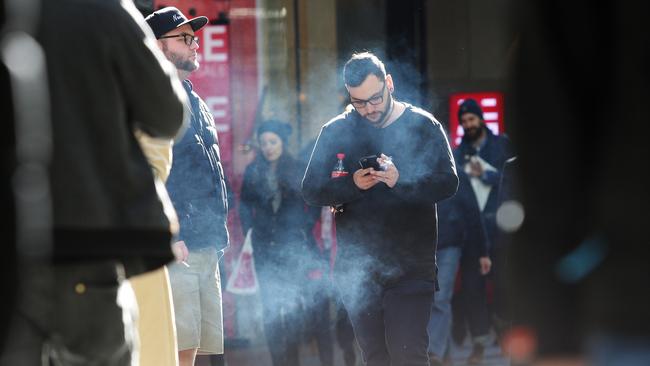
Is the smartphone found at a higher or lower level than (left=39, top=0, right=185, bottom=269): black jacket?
lower

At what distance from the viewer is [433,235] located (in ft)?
19.8

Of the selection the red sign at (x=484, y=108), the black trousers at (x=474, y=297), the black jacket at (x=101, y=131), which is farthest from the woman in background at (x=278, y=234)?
the black jacket at (x=101, y=131)

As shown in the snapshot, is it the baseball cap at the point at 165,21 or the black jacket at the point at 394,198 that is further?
the baseball cap at the point at 165,21

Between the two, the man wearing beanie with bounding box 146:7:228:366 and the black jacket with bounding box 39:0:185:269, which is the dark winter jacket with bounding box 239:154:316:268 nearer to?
the man wearing beanie with bounding box 146:7:228:366

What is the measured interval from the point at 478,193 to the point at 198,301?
156 inches

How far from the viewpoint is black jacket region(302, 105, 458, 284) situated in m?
5.96

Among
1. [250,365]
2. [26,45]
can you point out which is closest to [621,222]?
[26,45]

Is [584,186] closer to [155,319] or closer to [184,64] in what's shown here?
[155,319]

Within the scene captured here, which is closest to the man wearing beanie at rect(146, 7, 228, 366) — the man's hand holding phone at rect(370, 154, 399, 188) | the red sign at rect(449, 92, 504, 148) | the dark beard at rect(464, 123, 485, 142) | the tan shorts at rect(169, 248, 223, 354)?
the tan shorts at rect(169, 248, 223, 354)

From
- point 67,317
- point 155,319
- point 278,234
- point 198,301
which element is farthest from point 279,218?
point 67,317

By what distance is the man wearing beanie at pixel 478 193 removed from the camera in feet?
30.4

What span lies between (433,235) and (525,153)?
3701 mm

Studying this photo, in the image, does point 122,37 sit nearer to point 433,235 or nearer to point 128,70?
point 128,70

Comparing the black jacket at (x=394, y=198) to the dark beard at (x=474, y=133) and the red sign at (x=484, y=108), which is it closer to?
the dark beard at (x=474, y=133)
